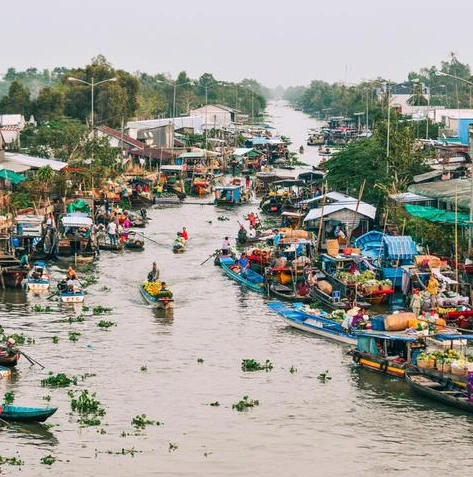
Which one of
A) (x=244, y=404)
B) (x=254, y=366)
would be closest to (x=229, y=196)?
(x=254, y=366)

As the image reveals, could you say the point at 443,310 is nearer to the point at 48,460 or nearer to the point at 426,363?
the point at 426,363

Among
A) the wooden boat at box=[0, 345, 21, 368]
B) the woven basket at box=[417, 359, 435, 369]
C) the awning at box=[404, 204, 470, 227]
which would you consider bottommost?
the wooden boat at box=[0, 345, 21, 368]

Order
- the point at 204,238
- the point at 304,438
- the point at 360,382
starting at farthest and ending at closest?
the point at 204,238 < the point at 360,382 < the point at 304,438

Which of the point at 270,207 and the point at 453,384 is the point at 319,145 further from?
the point at 453,384

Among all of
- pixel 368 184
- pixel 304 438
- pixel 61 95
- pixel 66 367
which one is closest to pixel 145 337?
pixel 66 367

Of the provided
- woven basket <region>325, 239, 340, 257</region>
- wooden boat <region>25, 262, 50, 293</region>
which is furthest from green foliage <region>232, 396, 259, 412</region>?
woven basket <region>325, 239, 340, 257</region>

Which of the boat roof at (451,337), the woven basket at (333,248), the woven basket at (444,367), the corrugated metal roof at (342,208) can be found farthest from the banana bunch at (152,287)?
the woven basket at (444,367)

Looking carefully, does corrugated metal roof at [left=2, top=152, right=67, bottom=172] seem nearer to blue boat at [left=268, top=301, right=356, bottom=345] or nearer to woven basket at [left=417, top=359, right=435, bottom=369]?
blue boat at [left=268, top=301, right=356, bottom=345]
